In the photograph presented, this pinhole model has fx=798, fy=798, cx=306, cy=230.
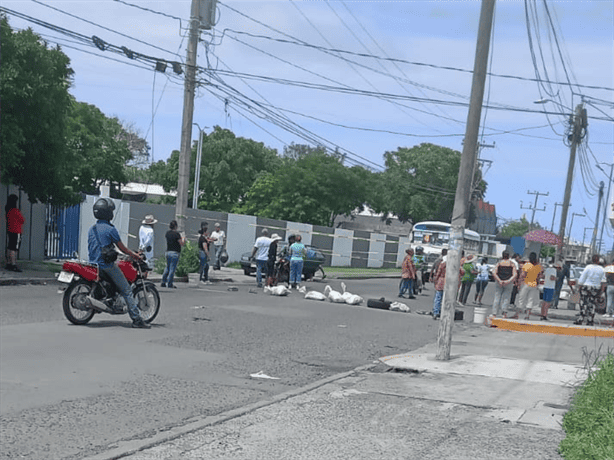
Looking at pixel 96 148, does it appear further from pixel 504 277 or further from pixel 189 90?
pixel 504 277

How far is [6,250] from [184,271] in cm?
544

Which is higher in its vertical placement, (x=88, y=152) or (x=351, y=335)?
(x=88, y=152)

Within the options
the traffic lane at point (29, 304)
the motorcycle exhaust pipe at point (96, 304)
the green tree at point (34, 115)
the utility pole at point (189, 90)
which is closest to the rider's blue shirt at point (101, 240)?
the motorcycle exhaust pipe at point (96, 304)

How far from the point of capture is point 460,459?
6168 mm

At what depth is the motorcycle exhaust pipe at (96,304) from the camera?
12219mm

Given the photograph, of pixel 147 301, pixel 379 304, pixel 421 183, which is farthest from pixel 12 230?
pixel 421 183

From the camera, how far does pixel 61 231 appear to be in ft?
82.7

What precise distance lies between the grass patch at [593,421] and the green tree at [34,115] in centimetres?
1485

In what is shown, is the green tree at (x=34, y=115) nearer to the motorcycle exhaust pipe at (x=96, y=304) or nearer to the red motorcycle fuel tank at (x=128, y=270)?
the red motorcycle fuel tank at (x=128, y=270)

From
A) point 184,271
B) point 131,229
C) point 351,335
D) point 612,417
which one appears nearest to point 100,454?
point 612,417

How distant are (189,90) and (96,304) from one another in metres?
13.5

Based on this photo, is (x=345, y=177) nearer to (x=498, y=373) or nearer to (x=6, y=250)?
(x=6, y=250)

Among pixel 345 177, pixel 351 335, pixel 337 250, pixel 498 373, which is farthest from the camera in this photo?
pixel 345 177

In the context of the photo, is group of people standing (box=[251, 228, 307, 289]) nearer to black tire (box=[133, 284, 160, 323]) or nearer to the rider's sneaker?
black tire (box=[133, 284, 160, 323])
